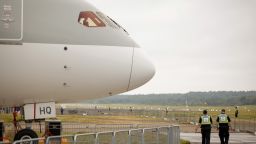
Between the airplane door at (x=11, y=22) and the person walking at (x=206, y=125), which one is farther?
the person walking at (x=206, y=125)

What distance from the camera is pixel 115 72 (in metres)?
15.6

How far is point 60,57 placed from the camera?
15047 mm

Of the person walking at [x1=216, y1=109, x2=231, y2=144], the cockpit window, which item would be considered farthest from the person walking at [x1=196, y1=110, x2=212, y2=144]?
the cockpit window

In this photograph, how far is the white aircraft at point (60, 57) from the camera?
14430 millimetres

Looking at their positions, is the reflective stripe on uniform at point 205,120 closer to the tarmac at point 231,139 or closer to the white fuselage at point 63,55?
the tarmac at point 231,139

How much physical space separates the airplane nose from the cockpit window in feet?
4.80

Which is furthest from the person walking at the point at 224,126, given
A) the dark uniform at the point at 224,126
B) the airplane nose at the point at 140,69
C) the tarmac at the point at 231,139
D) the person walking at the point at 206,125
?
the airplane nose at the point at 140,69

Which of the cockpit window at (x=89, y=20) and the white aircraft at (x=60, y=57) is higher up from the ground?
the cockpit window at (x=89, y=20)

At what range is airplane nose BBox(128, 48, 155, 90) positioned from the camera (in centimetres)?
1583

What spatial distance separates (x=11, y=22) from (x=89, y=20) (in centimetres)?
275

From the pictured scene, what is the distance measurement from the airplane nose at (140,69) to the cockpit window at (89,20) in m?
1.46

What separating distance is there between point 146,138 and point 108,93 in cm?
337

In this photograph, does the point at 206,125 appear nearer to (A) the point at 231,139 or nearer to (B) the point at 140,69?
(A) the point at 231,139

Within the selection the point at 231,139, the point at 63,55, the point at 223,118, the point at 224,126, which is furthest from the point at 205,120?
the point at 63,55
